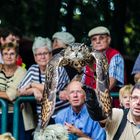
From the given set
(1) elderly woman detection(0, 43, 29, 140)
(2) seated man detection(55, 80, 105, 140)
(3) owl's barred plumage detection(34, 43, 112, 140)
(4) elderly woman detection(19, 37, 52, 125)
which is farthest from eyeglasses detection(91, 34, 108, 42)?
(3) owl's barred plumage detection(34, 43, 112, 140)

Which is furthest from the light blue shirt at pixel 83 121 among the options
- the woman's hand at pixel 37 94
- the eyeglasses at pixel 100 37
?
the eyeglasses at pixel 100 37

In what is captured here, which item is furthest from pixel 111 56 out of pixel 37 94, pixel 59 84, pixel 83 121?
pixel 83 121

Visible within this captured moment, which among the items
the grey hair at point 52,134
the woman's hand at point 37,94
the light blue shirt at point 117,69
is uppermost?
the light blue shirt at point 117,69

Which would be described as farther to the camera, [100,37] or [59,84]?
[100,37]

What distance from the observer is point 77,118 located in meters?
6.29

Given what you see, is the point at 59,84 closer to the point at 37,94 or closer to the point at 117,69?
the point at 37,94

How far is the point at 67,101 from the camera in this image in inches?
266

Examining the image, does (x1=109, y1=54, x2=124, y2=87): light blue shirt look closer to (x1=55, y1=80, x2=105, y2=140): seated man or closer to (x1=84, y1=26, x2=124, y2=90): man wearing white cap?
(x1=84, y1=26, x2=124, y2=90): man wearing white cap

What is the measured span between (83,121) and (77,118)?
0.26ft

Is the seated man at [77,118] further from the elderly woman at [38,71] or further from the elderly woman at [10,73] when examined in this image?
the elderly woman at [10,73]

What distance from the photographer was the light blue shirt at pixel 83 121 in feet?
20.1

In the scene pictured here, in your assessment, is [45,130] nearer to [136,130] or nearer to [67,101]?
[136,130]

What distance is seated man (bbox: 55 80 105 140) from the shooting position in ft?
20.0

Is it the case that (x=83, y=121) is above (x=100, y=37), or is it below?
below
